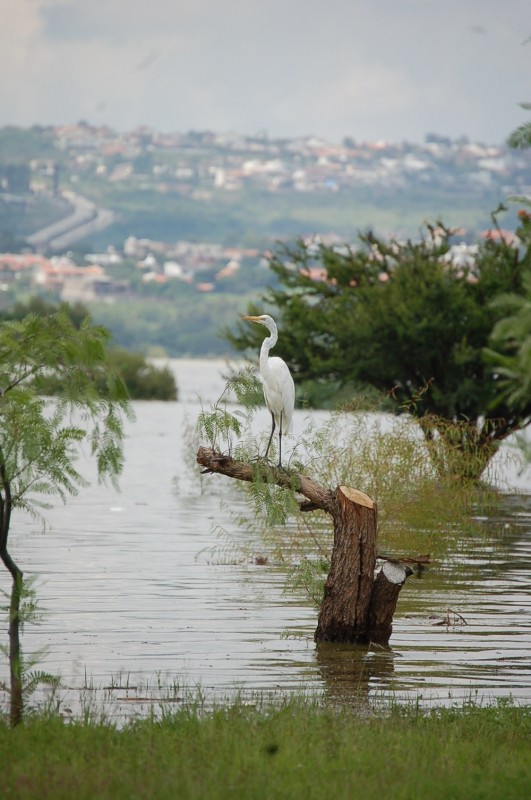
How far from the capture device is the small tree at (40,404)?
911cm

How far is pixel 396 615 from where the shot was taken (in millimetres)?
15141

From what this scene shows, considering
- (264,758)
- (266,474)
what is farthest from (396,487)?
(264,758)

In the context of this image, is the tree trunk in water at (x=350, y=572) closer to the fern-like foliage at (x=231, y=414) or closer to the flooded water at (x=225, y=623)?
the flooded water at (x=225, y=623)

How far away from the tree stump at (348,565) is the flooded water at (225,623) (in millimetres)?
274

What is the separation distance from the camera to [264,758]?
296 inches

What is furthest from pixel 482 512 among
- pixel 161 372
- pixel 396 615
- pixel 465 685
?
pixel 161 372

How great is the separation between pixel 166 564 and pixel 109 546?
203 centimetres

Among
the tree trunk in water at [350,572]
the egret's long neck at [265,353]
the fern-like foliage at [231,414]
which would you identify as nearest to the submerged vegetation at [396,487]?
the egret's long neck at [265,353]

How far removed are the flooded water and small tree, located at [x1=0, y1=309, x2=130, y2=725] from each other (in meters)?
1.65

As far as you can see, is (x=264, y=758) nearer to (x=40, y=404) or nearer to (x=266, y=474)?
(x=40, y=404)

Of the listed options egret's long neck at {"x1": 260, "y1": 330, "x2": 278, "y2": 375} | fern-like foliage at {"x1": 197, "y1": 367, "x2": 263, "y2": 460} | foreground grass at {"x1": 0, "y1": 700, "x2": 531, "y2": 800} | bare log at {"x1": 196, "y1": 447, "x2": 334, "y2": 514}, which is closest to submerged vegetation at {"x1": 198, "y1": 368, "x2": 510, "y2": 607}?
egret's long neck at {"x1": 260, "y1": 330, "x2": 278, "y2": 375}

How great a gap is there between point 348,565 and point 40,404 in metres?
4.20

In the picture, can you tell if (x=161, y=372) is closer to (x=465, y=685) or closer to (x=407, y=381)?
(x=407, y=381)

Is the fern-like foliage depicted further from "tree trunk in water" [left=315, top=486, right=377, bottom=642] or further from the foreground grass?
the foreground grass
